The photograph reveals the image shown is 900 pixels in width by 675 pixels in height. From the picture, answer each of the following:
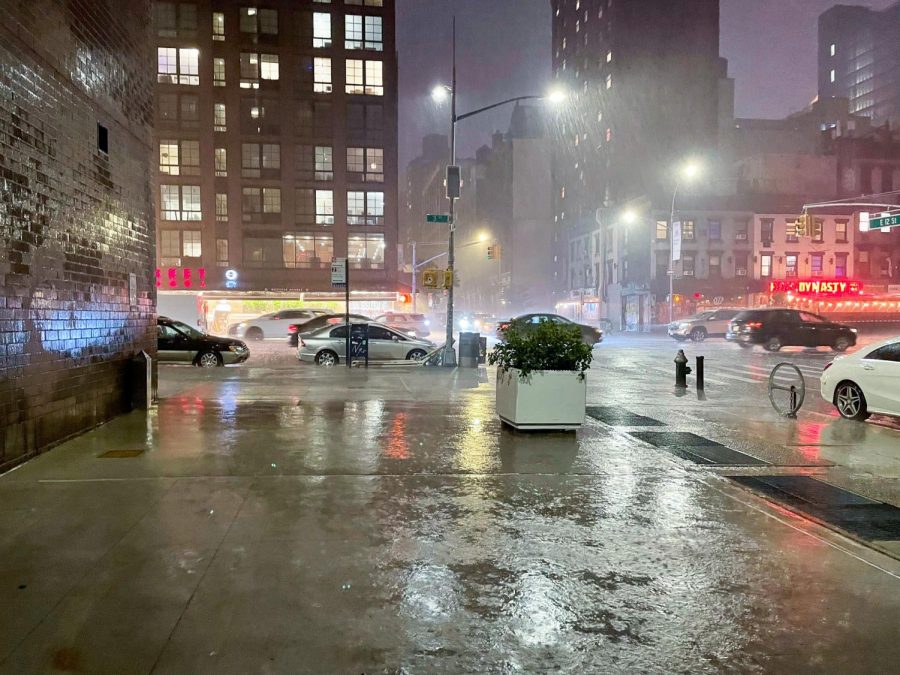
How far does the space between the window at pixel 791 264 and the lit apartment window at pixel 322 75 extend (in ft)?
140

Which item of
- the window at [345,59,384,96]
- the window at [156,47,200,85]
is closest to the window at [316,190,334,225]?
the window at [345,59,384,96]

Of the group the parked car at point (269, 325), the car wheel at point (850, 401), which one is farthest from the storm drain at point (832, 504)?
the parked car at point (269, 325)

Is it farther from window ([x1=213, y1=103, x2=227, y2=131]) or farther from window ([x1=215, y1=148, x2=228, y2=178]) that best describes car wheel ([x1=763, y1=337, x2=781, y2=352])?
window ([x1=213, y1=103, x2=227, y2=131])

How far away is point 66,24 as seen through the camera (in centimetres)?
887

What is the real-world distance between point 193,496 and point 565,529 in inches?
133

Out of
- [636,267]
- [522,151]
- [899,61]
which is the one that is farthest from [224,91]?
[899,61]

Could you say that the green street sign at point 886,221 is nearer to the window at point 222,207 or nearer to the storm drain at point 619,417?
the storm drain at point 619,417

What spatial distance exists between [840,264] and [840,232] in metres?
2.97

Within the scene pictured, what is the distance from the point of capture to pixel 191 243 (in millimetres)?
51000

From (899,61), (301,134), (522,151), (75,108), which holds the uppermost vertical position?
(899,61)

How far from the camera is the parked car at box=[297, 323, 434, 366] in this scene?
21891mm

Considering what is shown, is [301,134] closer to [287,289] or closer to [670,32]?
[287,289]

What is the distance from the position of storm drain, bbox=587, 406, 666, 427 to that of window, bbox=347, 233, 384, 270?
42014 millimetres

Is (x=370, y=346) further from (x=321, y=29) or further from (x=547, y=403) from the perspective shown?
(x=321, y=29)
